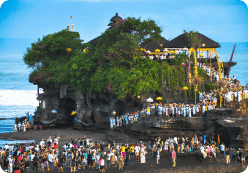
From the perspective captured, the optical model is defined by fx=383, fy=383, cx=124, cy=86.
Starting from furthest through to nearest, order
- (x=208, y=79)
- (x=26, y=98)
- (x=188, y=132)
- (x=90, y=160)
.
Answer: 1. (x=26, y=98)
2. (x=208, y=79)
3. (x=188, y=132)
4. (x=90, y=160)

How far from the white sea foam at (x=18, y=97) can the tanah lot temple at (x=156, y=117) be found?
54.4 metres

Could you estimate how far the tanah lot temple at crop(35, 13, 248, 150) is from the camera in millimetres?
34062

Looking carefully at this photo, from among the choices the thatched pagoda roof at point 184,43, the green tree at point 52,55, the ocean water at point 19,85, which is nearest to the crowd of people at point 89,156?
the thatched pagoda roof at point 184,43

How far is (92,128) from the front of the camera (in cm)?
4641

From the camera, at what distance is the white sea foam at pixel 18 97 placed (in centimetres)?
10428

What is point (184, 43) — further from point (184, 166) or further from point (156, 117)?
point (184, 166)

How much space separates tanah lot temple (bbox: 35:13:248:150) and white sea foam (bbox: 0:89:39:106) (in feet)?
179

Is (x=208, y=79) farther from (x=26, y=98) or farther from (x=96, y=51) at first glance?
(x=26, y=98)

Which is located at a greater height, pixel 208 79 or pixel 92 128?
pixel 208 79

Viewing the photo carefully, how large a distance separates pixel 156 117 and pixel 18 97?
84648 mm

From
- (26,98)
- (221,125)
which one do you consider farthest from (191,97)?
(26,98)

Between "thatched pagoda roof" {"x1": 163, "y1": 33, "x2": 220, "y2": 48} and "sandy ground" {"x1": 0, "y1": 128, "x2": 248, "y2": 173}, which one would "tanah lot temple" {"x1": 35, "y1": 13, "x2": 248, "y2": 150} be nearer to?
"thatched pagoda roof" {"x1": 163, "y1": 33, "x2": 220, "y2": 48}

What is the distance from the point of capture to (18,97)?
374 feet

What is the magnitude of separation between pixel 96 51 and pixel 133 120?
34.4 feet
